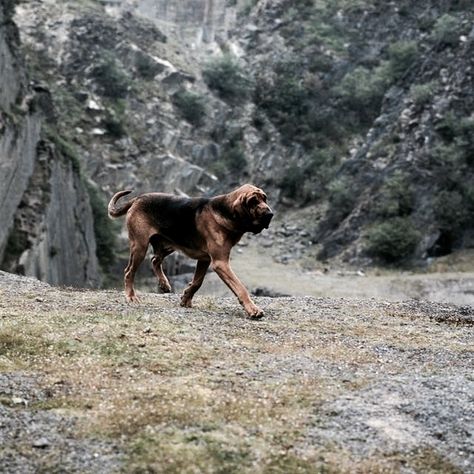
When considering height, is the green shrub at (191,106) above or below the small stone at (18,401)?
below

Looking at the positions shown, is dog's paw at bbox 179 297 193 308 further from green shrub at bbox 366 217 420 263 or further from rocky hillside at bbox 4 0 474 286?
green shrub at bbox 366 217 420 263

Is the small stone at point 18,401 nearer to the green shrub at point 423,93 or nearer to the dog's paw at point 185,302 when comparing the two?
the dog's paw at point 185,302

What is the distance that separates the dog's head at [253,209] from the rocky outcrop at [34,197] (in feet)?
57.9

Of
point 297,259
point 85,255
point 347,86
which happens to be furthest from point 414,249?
point 347,86

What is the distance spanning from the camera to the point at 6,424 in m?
6.97

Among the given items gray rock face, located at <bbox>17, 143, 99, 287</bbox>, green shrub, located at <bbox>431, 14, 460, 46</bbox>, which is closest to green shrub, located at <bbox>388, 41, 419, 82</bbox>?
green shrub, located at <bbox>431, 14, 460, 46</bbox>

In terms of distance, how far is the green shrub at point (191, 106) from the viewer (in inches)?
2660

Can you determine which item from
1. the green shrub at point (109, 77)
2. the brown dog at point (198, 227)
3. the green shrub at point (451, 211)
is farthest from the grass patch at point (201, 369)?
the green shrub at point (109, 77)

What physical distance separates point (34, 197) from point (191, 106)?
37475 mm

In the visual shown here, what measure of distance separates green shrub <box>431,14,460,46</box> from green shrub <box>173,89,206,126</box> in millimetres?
20952

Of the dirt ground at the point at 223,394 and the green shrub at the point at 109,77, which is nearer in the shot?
the dirt ground at the point at 223,394

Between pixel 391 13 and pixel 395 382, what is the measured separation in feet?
240

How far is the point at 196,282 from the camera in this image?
1281cm

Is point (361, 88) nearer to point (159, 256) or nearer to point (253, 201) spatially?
point (159, 256)
